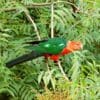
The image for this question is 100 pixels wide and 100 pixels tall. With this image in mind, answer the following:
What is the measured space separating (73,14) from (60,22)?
294mm

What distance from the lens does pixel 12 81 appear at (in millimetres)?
2758

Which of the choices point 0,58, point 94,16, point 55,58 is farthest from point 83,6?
point 0,58

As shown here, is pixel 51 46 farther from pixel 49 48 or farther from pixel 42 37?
pixel 42 37

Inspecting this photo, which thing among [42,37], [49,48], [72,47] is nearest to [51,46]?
[49,48]

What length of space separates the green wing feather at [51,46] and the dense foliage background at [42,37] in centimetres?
8

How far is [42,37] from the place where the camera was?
3.01 m

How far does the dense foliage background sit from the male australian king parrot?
59mm

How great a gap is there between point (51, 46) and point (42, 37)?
0.33 meters

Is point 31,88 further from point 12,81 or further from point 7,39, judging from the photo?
point 7,39

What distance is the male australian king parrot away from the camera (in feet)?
8.71

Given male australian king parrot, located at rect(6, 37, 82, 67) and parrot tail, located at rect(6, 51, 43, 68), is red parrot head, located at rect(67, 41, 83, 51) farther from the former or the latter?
parrot tail, located at rect(6, 51, 43, 68)

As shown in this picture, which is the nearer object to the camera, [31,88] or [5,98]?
[31,88]

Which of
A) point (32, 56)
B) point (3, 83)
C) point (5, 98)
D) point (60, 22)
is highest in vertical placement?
point (60, 22)

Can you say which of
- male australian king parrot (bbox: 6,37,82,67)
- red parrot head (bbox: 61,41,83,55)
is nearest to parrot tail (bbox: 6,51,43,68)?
male australian king parrot (bbox: 6,37,82,67)
